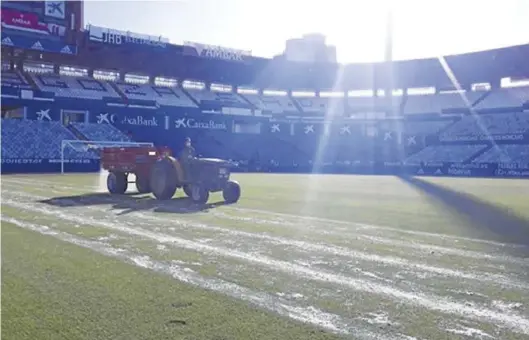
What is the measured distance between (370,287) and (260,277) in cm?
126

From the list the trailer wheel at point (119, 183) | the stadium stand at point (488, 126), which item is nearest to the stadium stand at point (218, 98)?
the stadium stand at point (488, 126)

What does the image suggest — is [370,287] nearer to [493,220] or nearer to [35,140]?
[493,220]

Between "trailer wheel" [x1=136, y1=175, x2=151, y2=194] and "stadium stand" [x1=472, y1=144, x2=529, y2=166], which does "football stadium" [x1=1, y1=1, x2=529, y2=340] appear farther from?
"stadium stand" [x1=472, y1=144, x2=529, y2=166]

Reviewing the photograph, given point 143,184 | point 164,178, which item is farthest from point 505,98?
point 164,178

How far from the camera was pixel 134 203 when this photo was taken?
13.9 m

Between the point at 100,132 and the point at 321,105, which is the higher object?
the point at 321,105

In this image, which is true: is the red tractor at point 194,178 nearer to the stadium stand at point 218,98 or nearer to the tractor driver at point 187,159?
the tractor driver at point 187,159

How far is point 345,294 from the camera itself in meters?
5.11

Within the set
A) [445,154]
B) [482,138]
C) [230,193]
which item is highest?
[482,138]

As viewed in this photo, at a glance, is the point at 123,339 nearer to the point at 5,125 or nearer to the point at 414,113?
the point at 5,125

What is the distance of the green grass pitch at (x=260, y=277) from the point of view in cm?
410

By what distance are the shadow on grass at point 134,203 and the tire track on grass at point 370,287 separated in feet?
11.7

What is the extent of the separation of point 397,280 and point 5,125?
140ft

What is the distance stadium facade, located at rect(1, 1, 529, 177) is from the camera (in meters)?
43.9
